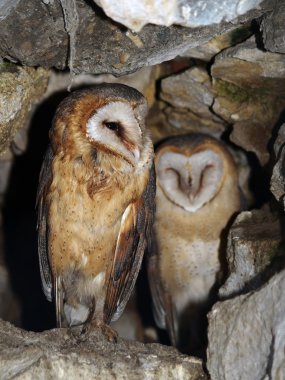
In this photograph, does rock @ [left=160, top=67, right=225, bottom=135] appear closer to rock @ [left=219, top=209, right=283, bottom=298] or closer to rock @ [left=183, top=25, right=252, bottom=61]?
rock @ [left=183, top=25, right=252, bottom=61]

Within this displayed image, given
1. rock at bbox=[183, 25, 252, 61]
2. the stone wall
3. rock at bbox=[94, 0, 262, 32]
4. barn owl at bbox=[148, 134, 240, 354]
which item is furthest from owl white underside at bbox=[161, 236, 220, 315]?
rock at bbox=[94, 0, 262, 32]

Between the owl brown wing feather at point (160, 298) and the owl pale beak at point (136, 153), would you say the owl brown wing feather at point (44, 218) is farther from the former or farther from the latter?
the owl brown wing feather at point (160, 298)

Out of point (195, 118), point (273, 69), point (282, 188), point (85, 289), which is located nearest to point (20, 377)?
point (85, 289)

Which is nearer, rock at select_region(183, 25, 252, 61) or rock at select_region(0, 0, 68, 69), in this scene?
rock at select_region(0, 0, 68, 69)

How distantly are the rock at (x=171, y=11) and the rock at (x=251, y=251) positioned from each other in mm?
1109

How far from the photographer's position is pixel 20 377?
101 inches

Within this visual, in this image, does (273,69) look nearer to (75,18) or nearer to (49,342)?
(75,18)

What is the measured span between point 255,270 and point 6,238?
6.73ft

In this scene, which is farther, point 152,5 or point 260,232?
point 260,232

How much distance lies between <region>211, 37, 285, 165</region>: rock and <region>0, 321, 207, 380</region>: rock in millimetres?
1333

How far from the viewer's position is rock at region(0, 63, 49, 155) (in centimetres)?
301

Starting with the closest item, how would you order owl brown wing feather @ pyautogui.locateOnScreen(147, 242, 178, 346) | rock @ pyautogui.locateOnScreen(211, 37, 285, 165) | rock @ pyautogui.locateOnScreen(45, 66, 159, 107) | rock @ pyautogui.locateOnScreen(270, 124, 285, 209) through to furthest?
rock @ pyautogui.locateOnScreen(270, 124, 285, 209) → rock @ pyautogui.locateOnScreen(211, 37, 285, 165) → rock @ pyautogui.locateOnScreen(45, 66, 159, 107) → owl brown wing feather @ pyautogui.locateOnScreen(147, 242, 178, 346)

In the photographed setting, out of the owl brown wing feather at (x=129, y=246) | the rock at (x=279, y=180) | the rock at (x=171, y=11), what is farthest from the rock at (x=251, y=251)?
the rock at (x=171, y=11)

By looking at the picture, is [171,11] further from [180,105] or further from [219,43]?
[180,105]
